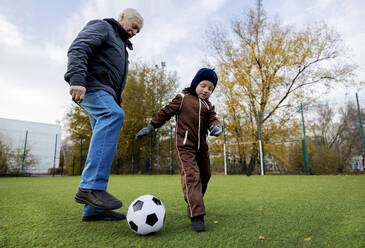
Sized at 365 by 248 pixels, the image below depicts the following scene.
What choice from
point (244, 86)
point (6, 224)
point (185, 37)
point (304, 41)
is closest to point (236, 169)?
point (244, 86)

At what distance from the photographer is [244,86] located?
1200 cm

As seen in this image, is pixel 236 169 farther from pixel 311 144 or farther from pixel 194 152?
pixel 194 152

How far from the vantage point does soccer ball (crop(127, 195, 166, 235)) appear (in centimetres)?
134

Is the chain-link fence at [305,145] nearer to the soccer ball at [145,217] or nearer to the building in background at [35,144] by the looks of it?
the soccer ball at [145,217]

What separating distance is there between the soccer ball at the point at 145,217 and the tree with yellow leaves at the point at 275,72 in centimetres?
982

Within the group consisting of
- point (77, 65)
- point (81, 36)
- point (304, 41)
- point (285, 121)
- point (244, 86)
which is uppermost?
point (304, 41)

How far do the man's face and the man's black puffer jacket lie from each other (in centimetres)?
5

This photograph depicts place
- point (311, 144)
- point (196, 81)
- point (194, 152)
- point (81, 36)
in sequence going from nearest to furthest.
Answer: point (81, 36) → point (194, 152) → point (196, 81) → point (311, 144)

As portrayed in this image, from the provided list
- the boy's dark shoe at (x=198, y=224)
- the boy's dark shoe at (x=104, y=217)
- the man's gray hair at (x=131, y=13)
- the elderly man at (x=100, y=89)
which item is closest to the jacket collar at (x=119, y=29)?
the elderly man at (x=100, y=89)

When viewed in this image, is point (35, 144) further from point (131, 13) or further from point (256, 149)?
point (131, 13)

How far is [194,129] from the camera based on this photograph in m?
1.83

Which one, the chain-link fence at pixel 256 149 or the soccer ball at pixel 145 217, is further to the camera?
the chain-link fence at pixel 256 149

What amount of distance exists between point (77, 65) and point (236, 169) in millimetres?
9614

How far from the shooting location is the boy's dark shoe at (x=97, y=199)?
1388mm
